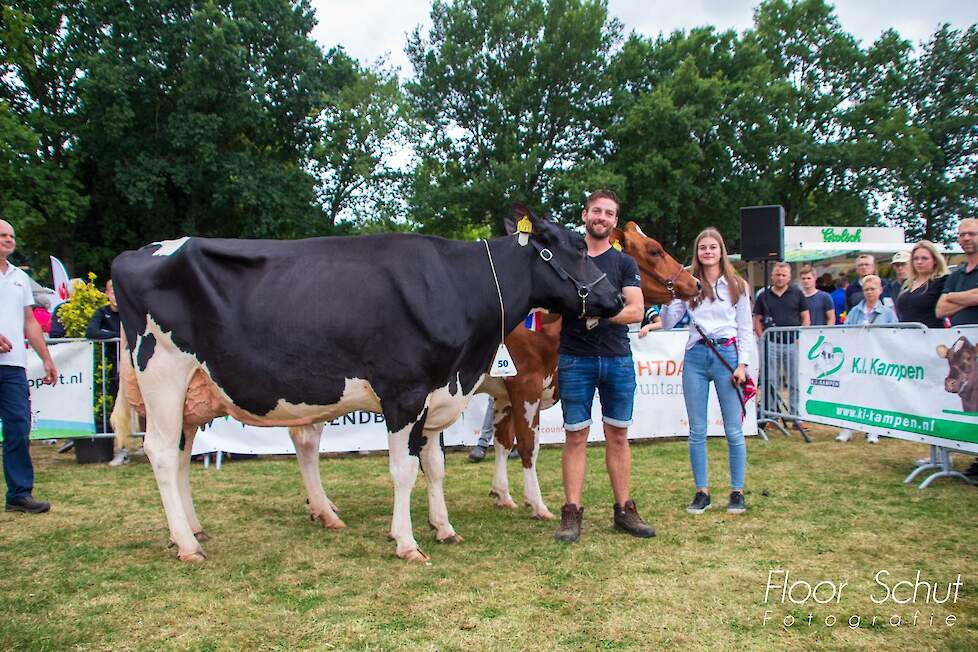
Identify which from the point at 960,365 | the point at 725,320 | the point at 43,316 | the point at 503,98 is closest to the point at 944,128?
the point at 503,98

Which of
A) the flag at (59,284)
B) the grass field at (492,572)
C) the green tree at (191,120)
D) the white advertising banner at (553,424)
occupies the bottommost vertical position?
the grass field at (492,572)

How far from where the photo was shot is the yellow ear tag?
16.9 ft

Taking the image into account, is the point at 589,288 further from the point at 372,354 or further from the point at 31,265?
the point at 31,265

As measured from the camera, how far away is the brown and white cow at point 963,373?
663 cm

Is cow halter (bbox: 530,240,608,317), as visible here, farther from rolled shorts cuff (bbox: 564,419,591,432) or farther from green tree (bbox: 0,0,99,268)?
green tree (bbox: 0,0,99,268)

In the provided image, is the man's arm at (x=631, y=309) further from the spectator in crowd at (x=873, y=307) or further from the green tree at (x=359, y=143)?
the green tree at (x=359, y=143)

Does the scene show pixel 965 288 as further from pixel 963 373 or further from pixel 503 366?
pixel 503 366

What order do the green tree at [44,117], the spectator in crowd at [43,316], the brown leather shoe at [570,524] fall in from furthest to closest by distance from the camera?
the green tree at [44,117] → the spectator in crowd at [43,316] → the brown leather shoe at [570,524]

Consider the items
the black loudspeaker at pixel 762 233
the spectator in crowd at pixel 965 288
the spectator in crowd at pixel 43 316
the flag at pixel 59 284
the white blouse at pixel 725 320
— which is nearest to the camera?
the white blouse at pixel 725 320

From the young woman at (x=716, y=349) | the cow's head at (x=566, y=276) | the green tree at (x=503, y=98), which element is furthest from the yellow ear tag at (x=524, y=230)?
the green tree at (x=503, y=98)

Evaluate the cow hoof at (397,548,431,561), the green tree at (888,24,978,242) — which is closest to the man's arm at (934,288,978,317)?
the cow hoof at (397,548,431,561)

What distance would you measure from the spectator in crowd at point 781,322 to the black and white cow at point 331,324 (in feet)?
20.4

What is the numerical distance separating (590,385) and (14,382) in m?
4.82

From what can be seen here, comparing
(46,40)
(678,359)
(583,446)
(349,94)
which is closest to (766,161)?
(349,94)
